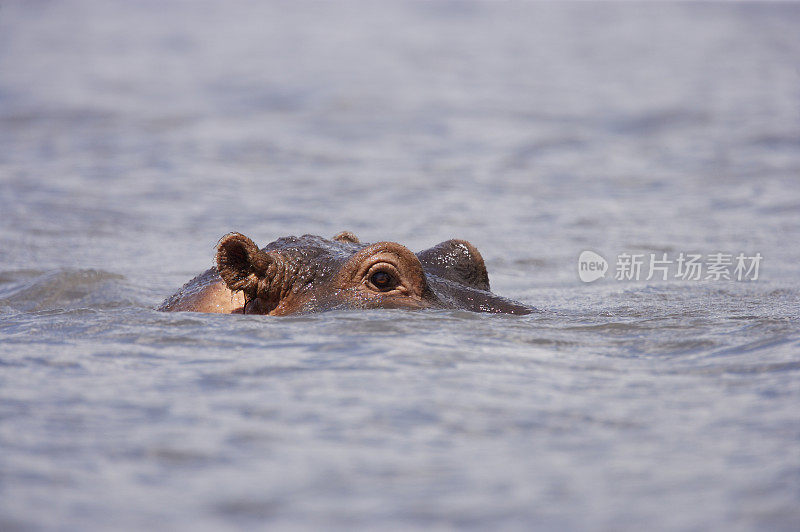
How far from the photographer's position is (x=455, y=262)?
6.95 m

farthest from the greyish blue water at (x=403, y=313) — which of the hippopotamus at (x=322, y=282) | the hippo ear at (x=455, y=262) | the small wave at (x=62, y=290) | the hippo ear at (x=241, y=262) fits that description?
the hippo ear at (x=455, y=262)

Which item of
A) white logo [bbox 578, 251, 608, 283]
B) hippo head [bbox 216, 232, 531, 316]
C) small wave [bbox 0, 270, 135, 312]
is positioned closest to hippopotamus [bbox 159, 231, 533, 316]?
hippo head [bbox 216, 232, 531, 316]

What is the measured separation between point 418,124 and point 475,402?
1734 cm

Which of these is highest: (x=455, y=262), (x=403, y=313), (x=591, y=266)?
(x=455, y=262)

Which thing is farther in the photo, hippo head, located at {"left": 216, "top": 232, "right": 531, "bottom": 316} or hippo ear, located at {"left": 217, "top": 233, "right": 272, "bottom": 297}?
hippo head, located at {"left": 216, "top": 232, "right": 531, "bottom": 316}

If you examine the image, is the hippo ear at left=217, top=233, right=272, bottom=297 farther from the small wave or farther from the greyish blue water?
the small wave

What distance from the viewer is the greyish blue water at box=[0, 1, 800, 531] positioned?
13.0ft

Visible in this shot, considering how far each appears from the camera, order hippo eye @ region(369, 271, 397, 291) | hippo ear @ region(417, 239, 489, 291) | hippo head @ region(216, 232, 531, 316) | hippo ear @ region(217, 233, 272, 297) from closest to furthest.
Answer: hippo ear @ region(217, 233, 272, 297) → hippo head @ region(216, 232, 531, 316) → hippo eye @ region(369, 271, 397, 291) → hippo ear @ region(417, 239, 489, 291)

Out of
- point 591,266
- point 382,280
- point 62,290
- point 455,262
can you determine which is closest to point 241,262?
point 382,280

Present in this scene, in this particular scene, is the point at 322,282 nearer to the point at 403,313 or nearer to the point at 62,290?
the point at 403,313

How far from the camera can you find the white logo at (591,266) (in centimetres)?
1056

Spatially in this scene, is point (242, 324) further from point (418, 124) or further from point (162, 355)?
point (418, 124)

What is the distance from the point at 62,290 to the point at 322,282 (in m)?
4.08

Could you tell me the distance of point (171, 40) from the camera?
38.8 m
